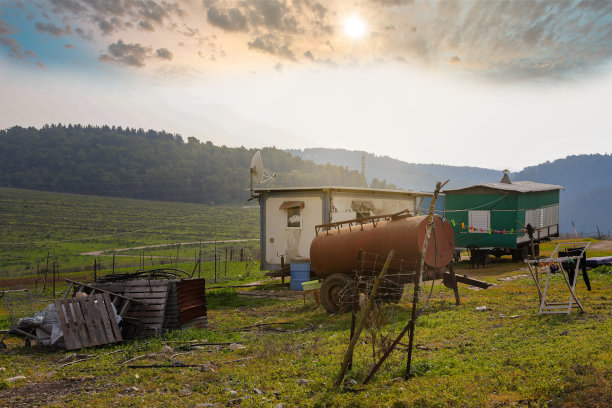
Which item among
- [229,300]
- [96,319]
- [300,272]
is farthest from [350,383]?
[300,272]

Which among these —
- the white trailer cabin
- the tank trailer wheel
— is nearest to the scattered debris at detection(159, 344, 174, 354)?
the tank trailer wheel

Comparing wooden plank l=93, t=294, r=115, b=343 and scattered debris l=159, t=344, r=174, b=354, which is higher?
wooden plank l=93, t=294, r=115, b=343

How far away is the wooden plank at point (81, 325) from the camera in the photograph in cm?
1112

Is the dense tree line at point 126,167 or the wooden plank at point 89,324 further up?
the dense tree line at point 126,167

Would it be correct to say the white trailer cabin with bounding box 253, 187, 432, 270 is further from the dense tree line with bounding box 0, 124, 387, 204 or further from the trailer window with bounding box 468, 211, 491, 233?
the dense tree line with bounding box 0, 124, 387, 204

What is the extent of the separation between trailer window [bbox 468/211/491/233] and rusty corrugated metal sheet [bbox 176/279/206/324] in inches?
720

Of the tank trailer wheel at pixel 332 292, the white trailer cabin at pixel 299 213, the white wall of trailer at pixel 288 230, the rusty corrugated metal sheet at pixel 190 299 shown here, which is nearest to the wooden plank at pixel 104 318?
the rusty corrugated metal sheet at pixel 190 299

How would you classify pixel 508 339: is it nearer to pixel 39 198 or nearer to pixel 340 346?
pixel 340 346

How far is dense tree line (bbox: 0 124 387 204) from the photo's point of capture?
106812 mm

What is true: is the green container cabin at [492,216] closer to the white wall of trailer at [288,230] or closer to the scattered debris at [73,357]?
the white wall of trailer at [288,230]

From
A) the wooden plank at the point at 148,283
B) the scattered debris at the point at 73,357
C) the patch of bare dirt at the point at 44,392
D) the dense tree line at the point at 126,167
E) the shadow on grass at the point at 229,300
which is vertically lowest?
the shadow on grass at the point at 229,300

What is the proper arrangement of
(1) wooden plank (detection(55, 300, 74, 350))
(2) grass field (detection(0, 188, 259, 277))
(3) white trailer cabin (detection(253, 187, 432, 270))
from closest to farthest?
1. (1) wooden plank (detection(55, 300, 74, 350))
2. (3) white trailer cabin (detection(253, 187, 432, 270))
3. (2) grass field (detection(0, 188, 259, 277))

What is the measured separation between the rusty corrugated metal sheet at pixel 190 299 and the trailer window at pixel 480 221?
18276mm

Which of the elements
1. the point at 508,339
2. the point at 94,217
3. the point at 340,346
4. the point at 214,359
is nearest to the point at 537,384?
the point at 508,339
